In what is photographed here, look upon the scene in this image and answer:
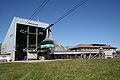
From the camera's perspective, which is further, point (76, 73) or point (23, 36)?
point (23, 36)

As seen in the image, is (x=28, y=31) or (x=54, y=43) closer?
(x=28, y=31)

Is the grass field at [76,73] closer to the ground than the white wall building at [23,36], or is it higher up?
closer to the ground

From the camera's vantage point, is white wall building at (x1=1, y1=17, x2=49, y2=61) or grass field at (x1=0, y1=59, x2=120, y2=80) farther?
white wall building at (x1=1, y1=17, x2=49, y2=61)

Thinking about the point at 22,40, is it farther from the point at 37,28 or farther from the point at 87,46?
the point at 87,46

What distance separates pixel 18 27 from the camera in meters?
79.7

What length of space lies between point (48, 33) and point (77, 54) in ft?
70.0

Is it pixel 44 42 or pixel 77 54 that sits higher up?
pixel 44 42

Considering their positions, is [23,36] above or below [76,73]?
above

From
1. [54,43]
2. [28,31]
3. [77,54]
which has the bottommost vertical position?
[77,54]

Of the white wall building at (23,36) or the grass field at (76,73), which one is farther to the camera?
the white wall building at (23,36)

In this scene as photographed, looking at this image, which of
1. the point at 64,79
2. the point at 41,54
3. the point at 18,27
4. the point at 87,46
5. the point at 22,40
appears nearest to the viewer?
the point at 64,79

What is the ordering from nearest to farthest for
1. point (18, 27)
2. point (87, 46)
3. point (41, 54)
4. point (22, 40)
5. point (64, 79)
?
point (64, 79) → point (18, 27) → point (22, 40) → point (41, 54) → point (87, 46)

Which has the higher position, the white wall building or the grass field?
the white wall building

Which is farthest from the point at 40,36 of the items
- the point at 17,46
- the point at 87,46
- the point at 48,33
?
the point at 87,46
